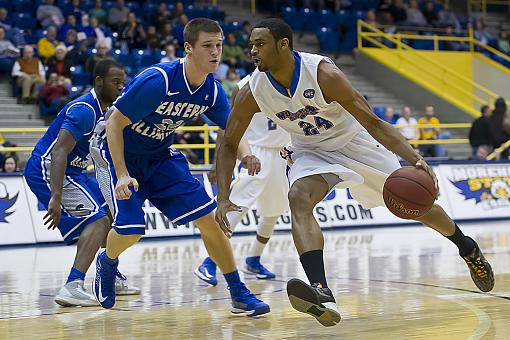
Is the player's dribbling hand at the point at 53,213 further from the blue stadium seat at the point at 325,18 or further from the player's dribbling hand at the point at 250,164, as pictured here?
the blue stadium seat at the point at 325,18

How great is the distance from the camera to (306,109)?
607 centimetres

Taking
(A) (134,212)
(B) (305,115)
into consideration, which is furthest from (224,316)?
(B) (305,115)

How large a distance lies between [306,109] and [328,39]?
706 inches

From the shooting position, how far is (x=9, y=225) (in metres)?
12.8

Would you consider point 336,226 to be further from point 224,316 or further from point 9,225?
point 224,316

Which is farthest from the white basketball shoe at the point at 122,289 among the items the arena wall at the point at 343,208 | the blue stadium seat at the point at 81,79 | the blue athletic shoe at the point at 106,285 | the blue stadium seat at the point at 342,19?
the blue stadium seat at the point at 342,19

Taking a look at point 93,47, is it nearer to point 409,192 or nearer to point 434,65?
point 434,65

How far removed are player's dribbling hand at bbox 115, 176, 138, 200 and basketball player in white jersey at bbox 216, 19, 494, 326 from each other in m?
0.59

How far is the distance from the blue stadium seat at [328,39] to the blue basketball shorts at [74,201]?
16502 mm

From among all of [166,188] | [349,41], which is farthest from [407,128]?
[166,188]

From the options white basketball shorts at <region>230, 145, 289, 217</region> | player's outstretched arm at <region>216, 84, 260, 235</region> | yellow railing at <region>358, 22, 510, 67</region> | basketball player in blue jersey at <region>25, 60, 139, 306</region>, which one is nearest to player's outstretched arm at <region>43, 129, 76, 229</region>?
basketball player in blue jersey at <region>25, 60, 139, 306</region>

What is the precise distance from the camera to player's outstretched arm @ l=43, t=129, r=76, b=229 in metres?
6.82

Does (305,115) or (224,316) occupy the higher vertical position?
(305,115)

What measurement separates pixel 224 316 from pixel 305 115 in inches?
58.7
